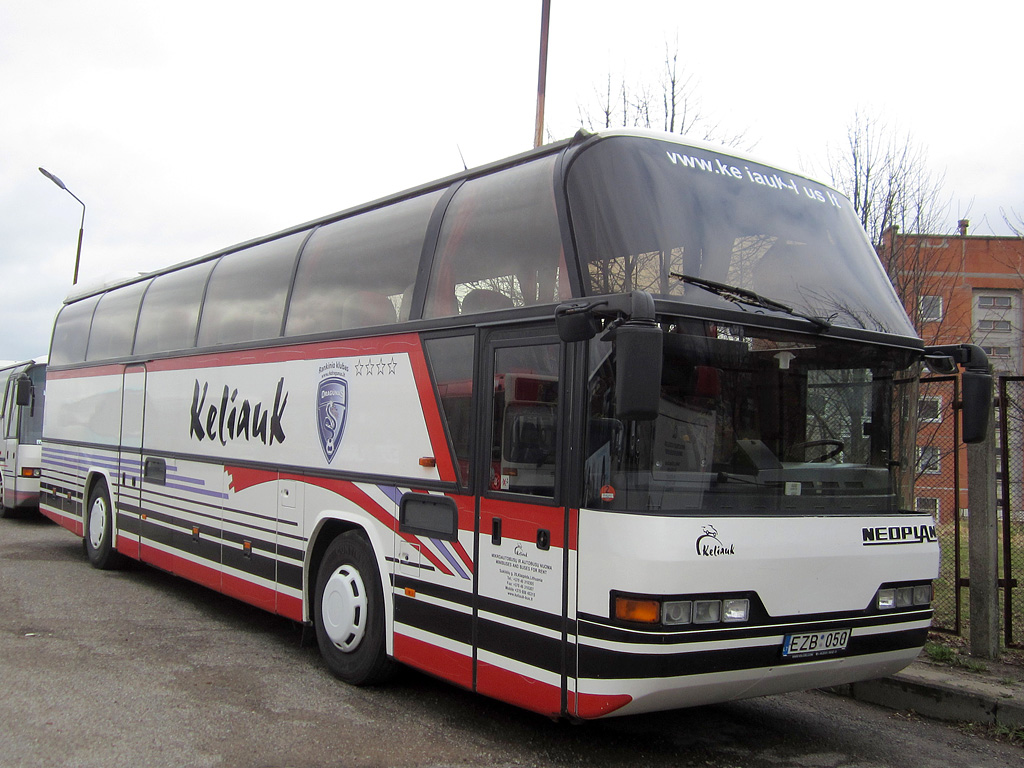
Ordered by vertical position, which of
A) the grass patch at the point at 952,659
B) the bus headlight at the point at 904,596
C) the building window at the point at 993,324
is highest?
the building window at the point at 993,324

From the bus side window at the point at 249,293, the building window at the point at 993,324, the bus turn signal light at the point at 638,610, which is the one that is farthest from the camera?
the building window at the point at 993,324

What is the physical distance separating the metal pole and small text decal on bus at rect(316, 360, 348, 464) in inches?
221

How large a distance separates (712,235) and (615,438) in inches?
A: 53.3

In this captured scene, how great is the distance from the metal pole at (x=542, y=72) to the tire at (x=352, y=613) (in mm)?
6604

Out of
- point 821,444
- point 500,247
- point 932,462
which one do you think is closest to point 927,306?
point 932,462

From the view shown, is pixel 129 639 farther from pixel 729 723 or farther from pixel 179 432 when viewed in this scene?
pixel 729 723

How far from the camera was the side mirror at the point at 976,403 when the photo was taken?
18.6 feet

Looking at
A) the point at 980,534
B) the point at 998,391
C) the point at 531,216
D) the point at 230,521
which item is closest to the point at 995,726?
the point at 980,534

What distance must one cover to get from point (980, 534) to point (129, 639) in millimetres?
6999

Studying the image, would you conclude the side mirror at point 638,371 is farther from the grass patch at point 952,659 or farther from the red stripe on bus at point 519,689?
the grass patch at point 952,659

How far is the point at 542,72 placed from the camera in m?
12.4

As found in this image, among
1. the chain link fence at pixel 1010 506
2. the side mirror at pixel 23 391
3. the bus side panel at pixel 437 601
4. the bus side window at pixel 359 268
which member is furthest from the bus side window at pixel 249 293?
the side mirror at pixel 23 391

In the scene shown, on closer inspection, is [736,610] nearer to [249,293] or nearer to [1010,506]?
[1010,506]

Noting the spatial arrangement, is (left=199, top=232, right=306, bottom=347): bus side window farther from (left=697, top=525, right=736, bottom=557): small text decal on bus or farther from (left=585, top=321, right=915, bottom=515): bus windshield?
(left=697, top=525, right=736, bottom=557): small text decal on bus
